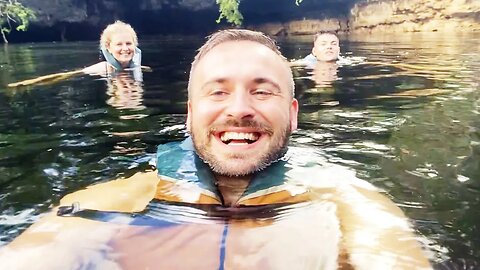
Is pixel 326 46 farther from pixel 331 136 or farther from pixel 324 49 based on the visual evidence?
pixel 331 136

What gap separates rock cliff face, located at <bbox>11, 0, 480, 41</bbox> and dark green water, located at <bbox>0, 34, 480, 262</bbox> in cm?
1486

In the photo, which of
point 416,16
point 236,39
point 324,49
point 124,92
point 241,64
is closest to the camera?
point 241,64

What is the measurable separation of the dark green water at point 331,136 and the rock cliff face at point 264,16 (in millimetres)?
14860

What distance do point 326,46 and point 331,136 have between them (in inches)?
222

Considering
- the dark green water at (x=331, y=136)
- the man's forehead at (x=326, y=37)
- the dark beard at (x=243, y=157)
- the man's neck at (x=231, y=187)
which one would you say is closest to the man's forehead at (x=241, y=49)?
the dark beard at (x=243, y=157)

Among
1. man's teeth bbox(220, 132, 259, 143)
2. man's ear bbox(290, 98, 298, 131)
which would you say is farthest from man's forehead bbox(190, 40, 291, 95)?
man's teeth bbox(220, 132, 259, 143)

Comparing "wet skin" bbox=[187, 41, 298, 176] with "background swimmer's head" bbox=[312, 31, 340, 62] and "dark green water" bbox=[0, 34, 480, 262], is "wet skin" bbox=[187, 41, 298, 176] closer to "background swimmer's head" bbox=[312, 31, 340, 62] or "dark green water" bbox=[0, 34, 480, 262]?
"dark green water" bbox=[0, 34, 480, 262]

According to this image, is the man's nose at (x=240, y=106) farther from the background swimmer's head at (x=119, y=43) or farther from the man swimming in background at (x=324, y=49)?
the man swimming in background at (x=324, y=49)

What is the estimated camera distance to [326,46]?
32.6 ft

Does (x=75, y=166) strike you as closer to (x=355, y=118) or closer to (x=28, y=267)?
(x=28, y=267)

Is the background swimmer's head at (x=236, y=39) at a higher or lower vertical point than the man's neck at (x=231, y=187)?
higher

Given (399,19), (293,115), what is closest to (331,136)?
(293,115)

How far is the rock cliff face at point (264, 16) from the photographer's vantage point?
22594 mm

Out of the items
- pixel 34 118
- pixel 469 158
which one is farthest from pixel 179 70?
pixel 469 158
